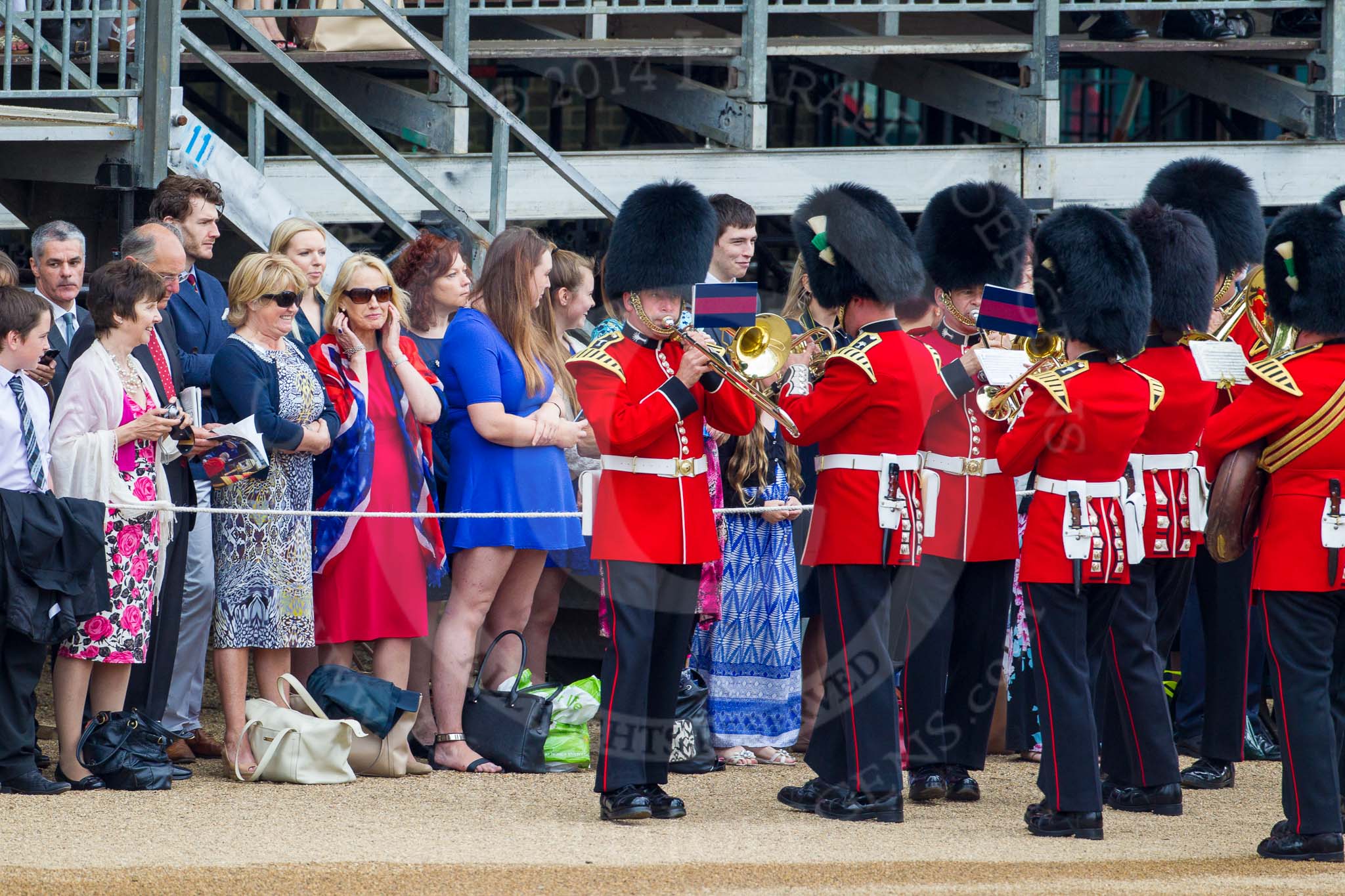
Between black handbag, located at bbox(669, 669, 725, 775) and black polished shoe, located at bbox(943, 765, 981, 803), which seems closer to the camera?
black polished shoe, located at bbox(943, 765, 981, 803)

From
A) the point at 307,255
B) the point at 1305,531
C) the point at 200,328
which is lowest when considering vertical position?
the point at 1305,531

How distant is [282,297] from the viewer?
5680 mm

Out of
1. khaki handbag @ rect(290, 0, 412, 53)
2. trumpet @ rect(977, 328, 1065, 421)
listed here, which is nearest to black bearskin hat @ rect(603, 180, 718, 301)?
trumpet @ rect(977, 328, 1065, 421)

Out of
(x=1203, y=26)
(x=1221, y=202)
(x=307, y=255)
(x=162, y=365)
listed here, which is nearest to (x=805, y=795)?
(x=162, y=365)

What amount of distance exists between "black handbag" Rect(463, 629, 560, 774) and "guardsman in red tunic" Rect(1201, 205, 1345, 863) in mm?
2131

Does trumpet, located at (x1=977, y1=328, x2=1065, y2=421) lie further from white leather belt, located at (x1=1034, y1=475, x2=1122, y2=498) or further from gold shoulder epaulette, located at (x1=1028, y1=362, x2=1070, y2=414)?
white leather belt, located at (x1=1034, y1=475, x2=1122, y2=498)

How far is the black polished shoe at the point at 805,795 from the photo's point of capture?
5.28 m

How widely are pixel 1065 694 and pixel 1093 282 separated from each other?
3.48ft

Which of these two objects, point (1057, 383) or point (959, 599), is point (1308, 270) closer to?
point (1057, 383)

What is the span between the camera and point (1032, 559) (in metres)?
5.08

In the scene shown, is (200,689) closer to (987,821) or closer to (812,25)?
(987,821)

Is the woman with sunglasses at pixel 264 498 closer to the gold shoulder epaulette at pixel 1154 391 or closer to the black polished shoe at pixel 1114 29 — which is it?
the gold shoulder epaulette at pixel 1154 391

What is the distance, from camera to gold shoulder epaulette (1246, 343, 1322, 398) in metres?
4.78

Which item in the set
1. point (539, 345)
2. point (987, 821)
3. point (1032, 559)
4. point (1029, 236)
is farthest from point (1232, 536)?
point (539, 345)
